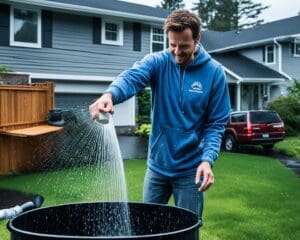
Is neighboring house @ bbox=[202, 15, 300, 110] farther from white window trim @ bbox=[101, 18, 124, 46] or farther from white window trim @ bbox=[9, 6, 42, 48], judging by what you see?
white window trim @ bbox=[9, 6, 42, 48]

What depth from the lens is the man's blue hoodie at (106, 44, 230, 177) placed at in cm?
299

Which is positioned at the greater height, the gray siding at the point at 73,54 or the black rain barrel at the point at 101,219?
the gray siding at the point at 73,54

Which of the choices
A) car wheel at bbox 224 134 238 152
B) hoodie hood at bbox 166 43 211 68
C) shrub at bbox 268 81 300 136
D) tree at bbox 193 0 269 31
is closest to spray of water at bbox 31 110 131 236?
hoodie hood at bbox 166 43 211 68

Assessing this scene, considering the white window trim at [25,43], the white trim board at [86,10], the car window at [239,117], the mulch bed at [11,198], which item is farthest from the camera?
the car window at [239,117]

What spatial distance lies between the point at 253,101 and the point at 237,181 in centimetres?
1970

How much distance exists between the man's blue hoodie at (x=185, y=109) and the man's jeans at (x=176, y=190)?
6cm

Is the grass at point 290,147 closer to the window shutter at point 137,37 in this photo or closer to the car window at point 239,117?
the car window at point 239,117

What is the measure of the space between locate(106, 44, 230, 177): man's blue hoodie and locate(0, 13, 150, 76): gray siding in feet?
46.5

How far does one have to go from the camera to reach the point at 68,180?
10000 mm

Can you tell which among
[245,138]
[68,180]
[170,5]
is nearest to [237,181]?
[68,180]

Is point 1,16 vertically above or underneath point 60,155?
above

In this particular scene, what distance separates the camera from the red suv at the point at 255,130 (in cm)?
1736

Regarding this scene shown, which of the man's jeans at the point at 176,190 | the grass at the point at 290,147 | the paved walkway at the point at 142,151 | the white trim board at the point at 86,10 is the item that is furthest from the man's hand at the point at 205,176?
the white trim board at the point at 86,10

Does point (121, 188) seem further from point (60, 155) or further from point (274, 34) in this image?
point (274, 34)
